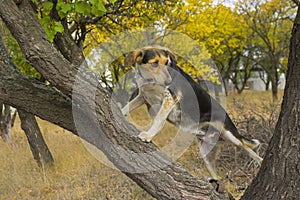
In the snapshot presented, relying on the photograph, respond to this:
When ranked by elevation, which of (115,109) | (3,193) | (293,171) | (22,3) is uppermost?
(22,3)

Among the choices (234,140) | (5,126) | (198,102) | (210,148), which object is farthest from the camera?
(5,126)

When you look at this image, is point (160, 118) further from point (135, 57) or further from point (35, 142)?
point (35, 142)

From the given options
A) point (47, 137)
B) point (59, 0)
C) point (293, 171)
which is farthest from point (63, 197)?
point (47, 137)

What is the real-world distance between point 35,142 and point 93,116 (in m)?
4.59

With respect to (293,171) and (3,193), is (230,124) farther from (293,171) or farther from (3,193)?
(3,193)

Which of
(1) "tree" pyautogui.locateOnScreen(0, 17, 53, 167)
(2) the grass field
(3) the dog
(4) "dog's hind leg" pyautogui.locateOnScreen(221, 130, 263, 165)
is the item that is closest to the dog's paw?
(3) the dog

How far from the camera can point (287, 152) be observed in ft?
10.7

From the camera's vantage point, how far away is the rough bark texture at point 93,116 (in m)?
2.93

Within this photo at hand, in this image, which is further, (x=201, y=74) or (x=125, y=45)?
(x=201, y=74)

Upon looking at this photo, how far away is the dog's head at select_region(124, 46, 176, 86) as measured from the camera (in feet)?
11.0

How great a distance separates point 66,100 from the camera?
138 inches

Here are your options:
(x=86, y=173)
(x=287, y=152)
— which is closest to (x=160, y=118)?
(x=287, y=152)

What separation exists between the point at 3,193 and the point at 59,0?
3603 millimetres

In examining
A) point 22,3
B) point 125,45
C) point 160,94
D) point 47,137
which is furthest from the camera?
point 47,137
